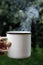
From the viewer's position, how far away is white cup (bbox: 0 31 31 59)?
64cm

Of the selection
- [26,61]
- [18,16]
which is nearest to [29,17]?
[18,16]

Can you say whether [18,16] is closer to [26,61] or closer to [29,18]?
[29,18]

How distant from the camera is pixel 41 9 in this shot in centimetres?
164

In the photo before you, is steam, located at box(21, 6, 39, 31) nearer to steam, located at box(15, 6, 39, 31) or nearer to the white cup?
steam, located at box(15, 6, 39, 31)

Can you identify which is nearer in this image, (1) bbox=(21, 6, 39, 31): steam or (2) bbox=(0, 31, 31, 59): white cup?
(2) bbox=(0, 31, 31, 59): white cup

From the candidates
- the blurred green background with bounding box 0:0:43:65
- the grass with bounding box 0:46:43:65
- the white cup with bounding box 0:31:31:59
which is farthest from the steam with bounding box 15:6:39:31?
the white cup with bounding box 0:31:31:59

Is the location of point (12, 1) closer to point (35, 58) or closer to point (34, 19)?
point (34, 19)

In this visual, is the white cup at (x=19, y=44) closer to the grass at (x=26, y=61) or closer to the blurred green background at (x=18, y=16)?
the grass at (x=26, y=61)

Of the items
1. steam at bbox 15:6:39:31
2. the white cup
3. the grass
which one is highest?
steam at bbox 15:6:39:31

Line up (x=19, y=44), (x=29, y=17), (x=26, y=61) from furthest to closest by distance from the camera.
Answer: (x=29, y=17) → (x=26, y=61) → (x=19, y=44)

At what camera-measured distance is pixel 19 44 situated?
2.12 feet

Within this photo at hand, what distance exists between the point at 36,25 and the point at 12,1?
35cm

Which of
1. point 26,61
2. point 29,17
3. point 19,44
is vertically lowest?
point 26,61

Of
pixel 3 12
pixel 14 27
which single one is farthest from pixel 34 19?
pixel 3 12
